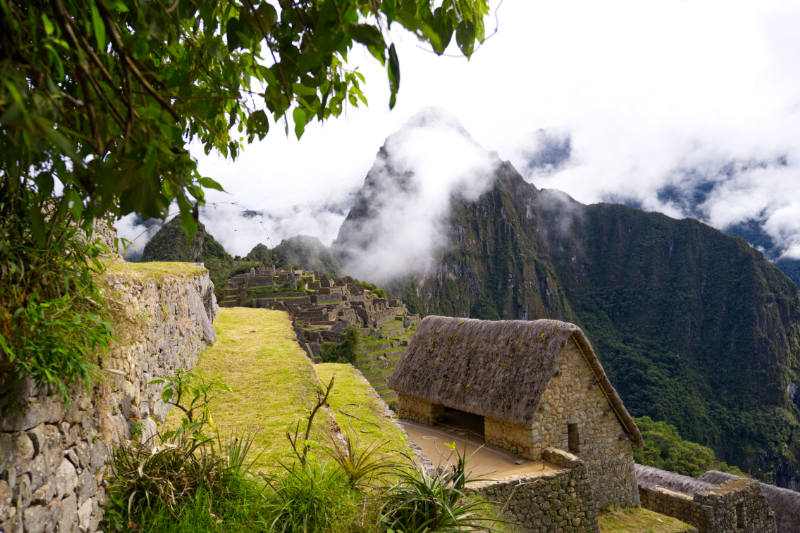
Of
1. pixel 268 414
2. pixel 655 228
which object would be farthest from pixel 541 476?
pixel 655 228

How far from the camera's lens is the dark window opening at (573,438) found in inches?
307

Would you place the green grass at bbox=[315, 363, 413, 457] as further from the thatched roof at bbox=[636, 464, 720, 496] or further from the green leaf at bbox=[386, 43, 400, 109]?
the thatched roof at bbox=[636, 464, 720, 496]

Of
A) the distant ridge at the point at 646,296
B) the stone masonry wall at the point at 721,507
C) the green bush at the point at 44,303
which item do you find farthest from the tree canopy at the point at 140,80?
the distant ridge at the point at 646,296

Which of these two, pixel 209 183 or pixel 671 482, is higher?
pixel 209 183

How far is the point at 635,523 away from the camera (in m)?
7.52

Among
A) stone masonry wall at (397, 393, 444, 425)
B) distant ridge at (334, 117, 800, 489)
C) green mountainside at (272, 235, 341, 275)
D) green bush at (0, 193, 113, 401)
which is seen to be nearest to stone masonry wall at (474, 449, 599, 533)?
stone masonry wall at (397, 393, 444, 425)

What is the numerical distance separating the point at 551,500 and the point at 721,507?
547 cm

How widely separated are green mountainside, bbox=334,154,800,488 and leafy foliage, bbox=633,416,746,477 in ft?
119

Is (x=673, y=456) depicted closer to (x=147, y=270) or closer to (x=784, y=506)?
(x=784, y=506)

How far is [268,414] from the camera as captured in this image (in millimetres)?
4906

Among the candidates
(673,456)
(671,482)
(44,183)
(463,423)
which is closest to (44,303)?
(44,183)

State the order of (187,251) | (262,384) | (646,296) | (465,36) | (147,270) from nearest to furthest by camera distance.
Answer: (465,36)
(147,270)
(262,384)
(187,251)
(646,296)

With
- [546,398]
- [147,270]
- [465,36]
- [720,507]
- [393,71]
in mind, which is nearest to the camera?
[393,71]

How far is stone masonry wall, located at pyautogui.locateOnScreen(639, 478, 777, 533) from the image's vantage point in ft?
28.7
